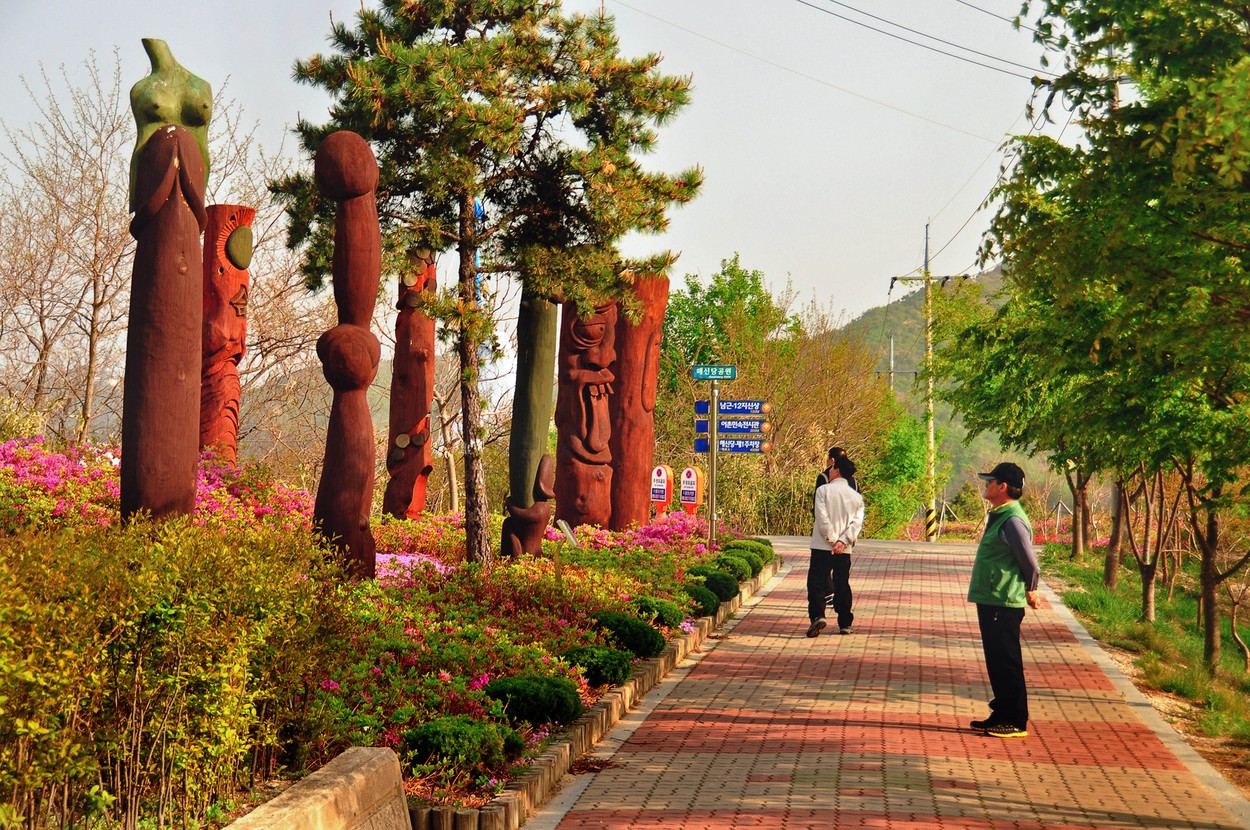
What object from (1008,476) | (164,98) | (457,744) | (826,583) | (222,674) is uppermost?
(164,98)

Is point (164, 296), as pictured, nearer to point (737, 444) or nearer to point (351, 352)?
point (351, 352)

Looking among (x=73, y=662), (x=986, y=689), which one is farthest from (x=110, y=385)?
(x=73, y=662)

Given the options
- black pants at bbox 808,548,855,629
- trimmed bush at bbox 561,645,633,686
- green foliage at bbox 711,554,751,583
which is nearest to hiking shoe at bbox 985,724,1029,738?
trimmed bush at bbox 561,645,633,686

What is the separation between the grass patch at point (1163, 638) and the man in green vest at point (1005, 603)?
70.8 inches

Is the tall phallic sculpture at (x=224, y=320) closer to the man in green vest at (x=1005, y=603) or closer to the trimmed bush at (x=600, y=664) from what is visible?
the trimmed bush at (x=600, y=664)

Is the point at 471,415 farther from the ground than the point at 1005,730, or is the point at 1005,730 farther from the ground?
the point at 471,415

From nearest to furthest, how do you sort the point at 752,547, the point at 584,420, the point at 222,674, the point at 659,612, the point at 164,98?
1. the point at 222,674
2. the point at 164,98
3. the point at 659,612
4. the point at 584,420
5. the point at 752,547

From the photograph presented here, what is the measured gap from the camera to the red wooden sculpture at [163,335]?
10023 millimetres

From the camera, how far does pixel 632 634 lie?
33.6ft

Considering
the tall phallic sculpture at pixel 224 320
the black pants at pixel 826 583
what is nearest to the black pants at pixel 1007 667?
the black pants at pixel 826 583

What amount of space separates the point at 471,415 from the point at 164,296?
3661 millimetres

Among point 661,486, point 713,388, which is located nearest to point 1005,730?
point 713,388

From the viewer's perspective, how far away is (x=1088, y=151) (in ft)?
24.8

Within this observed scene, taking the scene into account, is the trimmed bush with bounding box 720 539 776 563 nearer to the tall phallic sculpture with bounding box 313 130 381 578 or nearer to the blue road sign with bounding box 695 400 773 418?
the blue road sign with bounding box 695 400 773 418
